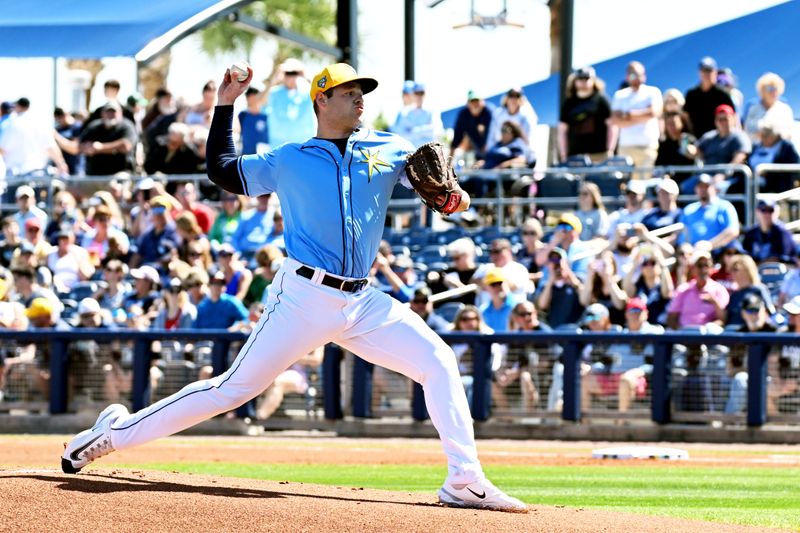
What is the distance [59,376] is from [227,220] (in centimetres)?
317

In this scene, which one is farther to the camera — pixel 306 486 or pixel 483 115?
pixel 483 115

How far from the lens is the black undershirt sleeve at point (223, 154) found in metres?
7.27

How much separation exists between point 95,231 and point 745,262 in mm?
8263

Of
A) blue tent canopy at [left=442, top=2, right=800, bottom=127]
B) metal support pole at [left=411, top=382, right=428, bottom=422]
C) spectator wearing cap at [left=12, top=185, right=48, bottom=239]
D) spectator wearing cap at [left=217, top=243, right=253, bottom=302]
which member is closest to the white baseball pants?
metal support pole at [left=411, top=382, right=428, bottom=422]

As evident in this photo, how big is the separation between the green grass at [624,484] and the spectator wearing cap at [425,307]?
3.48m

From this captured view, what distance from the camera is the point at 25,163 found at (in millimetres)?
20969

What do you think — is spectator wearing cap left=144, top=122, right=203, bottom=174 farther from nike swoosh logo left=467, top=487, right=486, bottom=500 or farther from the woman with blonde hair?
nike swoosh logo left=467, top=487, right=486, bottom=500

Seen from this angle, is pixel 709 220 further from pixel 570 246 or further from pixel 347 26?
pixel 347 26

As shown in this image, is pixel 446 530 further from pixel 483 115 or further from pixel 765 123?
pixel 483 115

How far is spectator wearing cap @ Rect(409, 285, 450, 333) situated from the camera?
1540 cm

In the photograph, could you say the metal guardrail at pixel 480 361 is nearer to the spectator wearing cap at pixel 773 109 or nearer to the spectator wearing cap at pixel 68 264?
the spectator wearing cap at pixel 68 264

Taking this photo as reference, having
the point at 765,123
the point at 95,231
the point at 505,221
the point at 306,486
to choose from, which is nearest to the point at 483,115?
the point at 505,221

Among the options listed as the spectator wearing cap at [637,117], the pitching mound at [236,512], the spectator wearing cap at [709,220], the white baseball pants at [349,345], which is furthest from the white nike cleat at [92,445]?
the spectator wearing cap at [637,117]

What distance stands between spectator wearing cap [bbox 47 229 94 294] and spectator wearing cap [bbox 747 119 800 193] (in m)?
7.83
